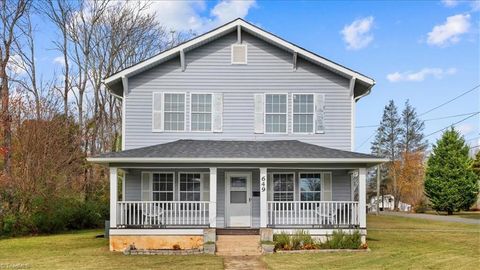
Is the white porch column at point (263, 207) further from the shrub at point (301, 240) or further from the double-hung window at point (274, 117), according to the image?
the double-hung window at point (274, 117)

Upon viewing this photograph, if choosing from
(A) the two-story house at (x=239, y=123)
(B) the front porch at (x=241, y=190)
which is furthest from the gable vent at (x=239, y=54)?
(B) the front porch at (x=241, y=190)

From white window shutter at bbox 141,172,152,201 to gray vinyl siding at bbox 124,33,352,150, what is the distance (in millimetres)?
1352

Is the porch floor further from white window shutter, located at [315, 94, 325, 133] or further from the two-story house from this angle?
white window shutter, located at [315, 94, 325, 133]

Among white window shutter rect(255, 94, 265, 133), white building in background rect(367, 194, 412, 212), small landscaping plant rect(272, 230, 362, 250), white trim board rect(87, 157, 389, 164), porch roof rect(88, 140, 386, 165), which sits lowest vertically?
white building in background rect(367, 194, 412, 212)

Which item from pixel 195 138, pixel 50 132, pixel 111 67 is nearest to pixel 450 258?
Answer: pixel 195 138

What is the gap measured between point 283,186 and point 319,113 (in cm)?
296

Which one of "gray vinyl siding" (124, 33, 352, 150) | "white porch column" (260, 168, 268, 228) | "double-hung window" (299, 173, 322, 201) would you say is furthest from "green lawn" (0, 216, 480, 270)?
"gray vinyl siding" (124, 33, 352, 150)

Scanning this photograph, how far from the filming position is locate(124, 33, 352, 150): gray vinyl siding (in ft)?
60.4

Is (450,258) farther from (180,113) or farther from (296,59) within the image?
(180,113)

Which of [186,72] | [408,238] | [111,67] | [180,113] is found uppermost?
[111,67]

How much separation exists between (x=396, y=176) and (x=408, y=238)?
40181 mm

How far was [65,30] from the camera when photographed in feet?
109

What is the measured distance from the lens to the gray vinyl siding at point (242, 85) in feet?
60.4

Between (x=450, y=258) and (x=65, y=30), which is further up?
(x=65, y=30)
